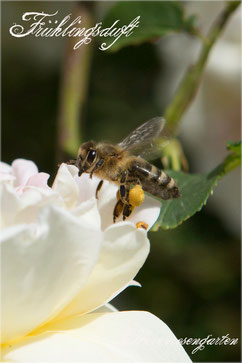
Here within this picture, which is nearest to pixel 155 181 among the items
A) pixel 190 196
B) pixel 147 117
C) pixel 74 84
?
pixel 190 196

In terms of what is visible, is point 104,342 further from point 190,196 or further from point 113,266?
point 190,196

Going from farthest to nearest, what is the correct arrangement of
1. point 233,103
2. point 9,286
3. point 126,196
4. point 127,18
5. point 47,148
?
point 47,148
point 233,103
point 127,18
point 126,196
point 9,286

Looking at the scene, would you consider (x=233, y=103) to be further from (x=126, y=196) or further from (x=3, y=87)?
(x=126, y=196)

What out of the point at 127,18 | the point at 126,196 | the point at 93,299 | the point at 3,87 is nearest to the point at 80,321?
the point at 93,299

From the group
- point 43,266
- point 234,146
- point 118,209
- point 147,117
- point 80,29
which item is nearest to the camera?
point 43,266

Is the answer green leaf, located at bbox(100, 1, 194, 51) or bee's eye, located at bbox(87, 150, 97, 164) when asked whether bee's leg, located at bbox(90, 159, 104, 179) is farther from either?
green leaf, located at bbox(100, 1, 194, 51)

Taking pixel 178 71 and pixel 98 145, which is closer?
pixel 98 145

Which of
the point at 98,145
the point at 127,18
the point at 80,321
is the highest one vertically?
the point at 127,18
